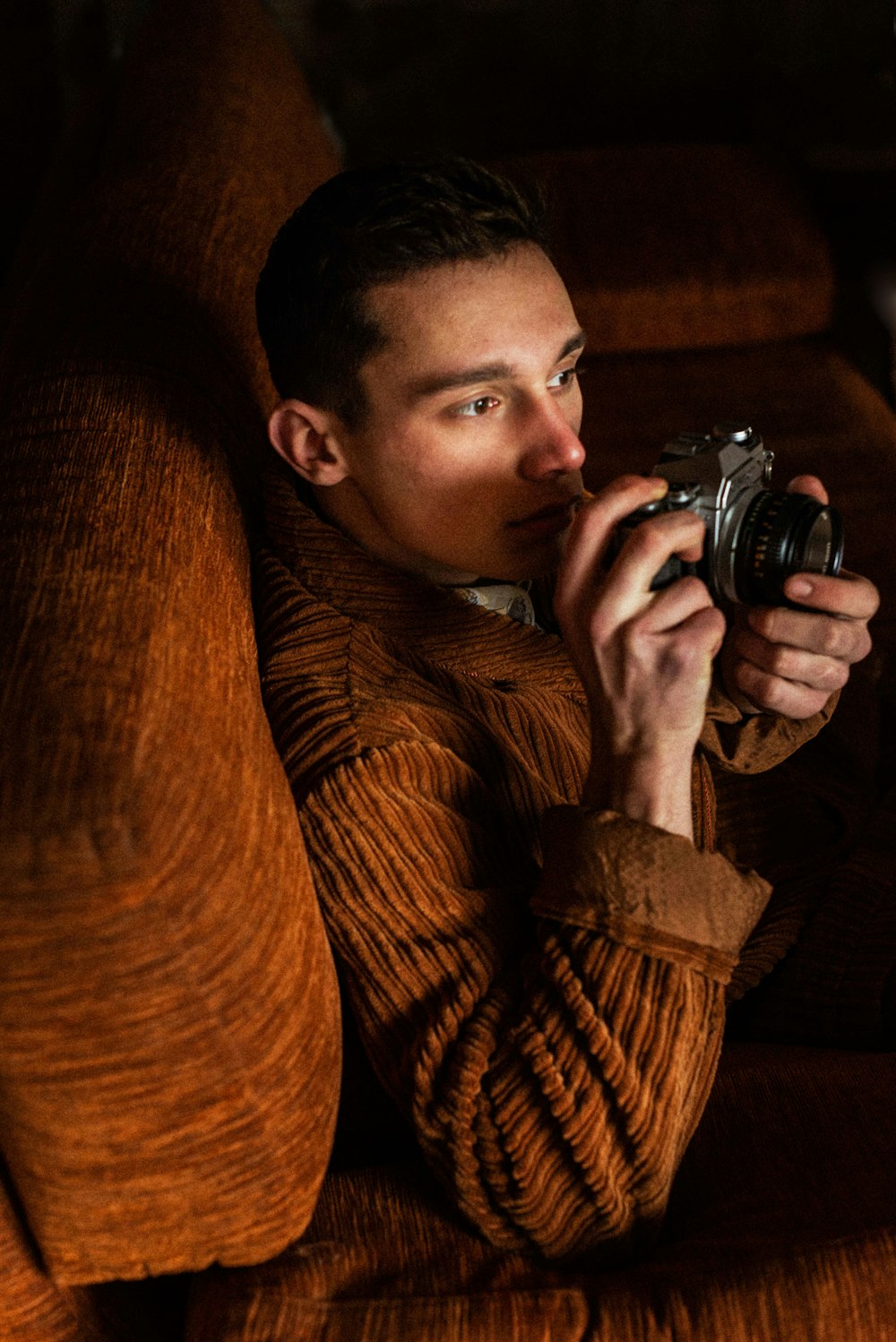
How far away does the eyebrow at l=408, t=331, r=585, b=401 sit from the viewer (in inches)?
38.7

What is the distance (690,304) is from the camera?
2189 millimetres

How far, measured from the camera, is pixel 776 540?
0.86m

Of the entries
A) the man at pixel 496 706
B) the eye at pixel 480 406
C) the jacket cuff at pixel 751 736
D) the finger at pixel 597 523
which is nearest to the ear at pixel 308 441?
the man at pixel 496 706

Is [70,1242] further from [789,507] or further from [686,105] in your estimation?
[686,105]

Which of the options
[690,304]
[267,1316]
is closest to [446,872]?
[267,1316]

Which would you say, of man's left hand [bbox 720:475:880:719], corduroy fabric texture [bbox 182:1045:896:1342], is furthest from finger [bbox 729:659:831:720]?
corduroy fabric texture [bbox 182:1045:896:1342]

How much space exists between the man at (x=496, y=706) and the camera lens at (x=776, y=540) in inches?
0.8

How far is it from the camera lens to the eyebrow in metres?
0.23

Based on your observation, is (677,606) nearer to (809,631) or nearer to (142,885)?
(809,631)

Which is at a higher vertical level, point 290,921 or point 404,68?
point 404,68

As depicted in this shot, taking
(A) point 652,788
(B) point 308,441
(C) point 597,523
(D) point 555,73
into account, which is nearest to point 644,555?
(C) point 597,523

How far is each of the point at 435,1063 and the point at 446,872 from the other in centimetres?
13

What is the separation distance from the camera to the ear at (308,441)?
41.6 inches

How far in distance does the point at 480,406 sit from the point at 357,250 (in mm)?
159
